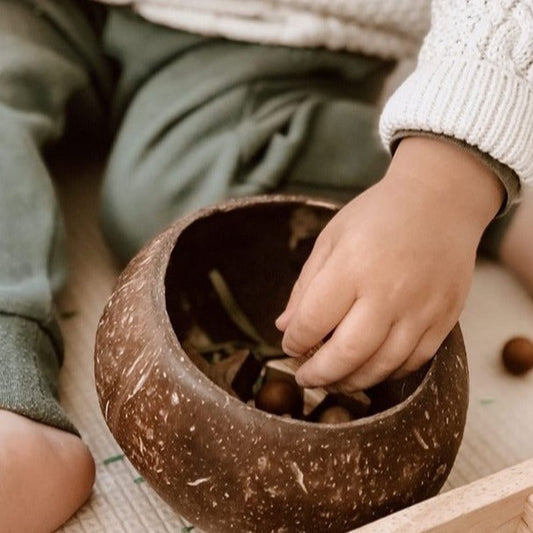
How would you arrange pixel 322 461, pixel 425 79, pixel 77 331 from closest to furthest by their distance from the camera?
pixel 322 461, pixel 425 79, pixel 77 331

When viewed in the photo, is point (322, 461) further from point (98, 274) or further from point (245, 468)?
point (98, 274)

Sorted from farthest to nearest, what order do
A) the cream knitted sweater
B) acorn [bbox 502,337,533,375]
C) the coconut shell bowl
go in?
acorn [bbox 502,337,533,375] < the cream knitted sweater < the coconut shell bowl

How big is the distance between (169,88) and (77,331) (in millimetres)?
208

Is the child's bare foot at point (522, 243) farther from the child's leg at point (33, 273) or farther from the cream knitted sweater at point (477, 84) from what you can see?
the child's leg at point (33, 273)

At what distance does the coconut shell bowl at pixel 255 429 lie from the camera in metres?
0.45

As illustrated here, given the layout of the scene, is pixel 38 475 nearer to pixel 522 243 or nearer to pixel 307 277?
pixel 307 277

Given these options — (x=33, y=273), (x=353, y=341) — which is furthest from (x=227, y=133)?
(x=353, y=341)

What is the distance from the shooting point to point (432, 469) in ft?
1.58

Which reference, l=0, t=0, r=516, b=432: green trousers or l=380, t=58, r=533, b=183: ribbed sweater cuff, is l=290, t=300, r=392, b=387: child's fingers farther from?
l=0, t=0, r=516, b=432: green trousers

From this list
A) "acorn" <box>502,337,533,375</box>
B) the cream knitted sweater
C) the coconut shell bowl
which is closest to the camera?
the coconut shell bowl

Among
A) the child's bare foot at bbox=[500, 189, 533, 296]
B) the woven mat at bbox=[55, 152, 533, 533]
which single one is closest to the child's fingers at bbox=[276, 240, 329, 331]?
the woven mat at bbox=[55, 152, 533, 533]

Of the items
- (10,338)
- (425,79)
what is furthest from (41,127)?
(425,79)

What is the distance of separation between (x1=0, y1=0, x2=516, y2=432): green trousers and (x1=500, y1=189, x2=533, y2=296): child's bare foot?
11 centimetres

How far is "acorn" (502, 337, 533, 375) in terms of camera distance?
2.24 ft
